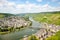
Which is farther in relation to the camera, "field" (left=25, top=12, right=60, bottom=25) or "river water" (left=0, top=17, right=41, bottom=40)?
Result: "field" (left=25, top=12, right=60, bottom=25)

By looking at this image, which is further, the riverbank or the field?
the field

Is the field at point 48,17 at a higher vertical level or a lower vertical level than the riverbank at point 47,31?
higher

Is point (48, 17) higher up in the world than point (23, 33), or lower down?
higher up

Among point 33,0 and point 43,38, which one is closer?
point 43,38

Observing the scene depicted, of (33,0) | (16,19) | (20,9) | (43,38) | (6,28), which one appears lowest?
(43,38)

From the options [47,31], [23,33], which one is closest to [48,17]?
[47,31]

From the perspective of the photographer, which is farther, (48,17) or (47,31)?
(48,17)

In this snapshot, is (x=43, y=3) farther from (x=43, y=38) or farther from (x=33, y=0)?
(x=43, y=38)

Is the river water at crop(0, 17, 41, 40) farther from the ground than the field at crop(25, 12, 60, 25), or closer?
closer

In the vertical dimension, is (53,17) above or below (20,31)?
above

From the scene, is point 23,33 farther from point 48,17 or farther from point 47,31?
point 48,17

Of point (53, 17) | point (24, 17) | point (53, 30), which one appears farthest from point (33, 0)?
point (53, 30)
